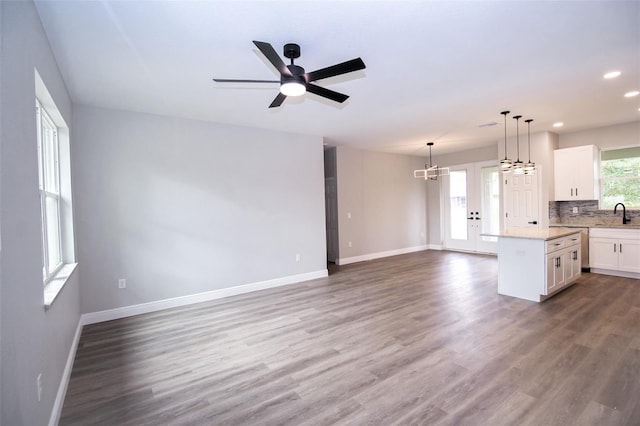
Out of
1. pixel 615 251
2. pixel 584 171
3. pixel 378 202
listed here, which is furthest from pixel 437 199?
pixel 615 251

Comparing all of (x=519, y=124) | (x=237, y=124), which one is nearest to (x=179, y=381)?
(x=237, y=124)

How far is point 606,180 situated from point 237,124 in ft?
23.2

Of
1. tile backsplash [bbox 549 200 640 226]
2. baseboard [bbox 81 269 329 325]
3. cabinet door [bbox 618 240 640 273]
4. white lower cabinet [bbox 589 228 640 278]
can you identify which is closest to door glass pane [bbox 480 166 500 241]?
tile backsplash [bbox 549 200 640 226]

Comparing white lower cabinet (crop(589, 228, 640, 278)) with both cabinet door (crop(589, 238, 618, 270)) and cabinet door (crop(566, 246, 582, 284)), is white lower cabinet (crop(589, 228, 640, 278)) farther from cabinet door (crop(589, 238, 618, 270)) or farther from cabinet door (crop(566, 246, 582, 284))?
cabinet door (crop(566, 246, 582, 284))

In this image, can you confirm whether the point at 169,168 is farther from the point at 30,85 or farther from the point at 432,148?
Result: the point at 432,148

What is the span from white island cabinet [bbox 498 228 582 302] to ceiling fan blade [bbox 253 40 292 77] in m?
3.91

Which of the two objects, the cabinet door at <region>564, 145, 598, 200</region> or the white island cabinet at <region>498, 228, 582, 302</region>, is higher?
the cabinet door at <region>564, 145, 598, 200</region>

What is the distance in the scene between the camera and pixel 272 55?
6.84ft

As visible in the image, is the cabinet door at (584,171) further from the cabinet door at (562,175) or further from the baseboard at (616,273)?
the baseboard at (616,273)

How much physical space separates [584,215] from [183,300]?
7.64 m

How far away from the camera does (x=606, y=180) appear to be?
5941 mm

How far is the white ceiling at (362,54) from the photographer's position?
7.09 feet

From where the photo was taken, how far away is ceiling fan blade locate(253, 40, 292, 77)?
6.46 feet

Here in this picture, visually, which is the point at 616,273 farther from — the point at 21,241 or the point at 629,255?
the point at 21,241
